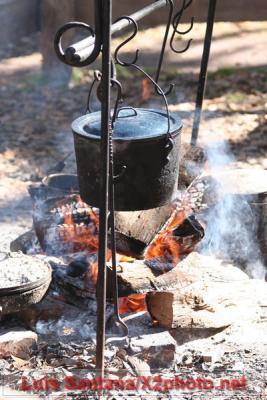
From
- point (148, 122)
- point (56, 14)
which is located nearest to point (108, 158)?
point (148, 122)

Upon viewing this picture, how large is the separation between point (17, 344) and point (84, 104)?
4902 millimetres

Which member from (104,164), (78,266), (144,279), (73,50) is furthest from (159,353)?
(73,50)

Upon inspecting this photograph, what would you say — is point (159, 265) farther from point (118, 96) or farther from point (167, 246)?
point (118, 96)

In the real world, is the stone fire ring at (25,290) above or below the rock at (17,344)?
above

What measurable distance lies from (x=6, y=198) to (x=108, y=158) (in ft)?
10.4

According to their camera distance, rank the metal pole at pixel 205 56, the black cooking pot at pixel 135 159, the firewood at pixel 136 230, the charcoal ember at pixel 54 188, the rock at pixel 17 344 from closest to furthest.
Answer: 1. the black cooking pot at pixel 135 159
2. the rock at pixel 17 344
3. the firewood at pixel 136 230
4. the metal pole at pixel 205 56
5. the charcoal ember at pixel 54 188

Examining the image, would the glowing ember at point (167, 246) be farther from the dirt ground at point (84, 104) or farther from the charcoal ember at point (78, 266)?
the dirt ground at point (84, 104)

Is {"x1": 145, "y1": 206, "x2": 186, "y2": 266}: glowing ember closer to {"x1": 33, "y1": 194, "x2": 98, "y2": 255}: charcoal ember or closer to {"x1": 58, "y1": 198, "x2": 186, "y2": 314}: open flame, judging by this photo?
{"x1": 58, "y1": 198, "x2": 186, "y2": 314}: open flame

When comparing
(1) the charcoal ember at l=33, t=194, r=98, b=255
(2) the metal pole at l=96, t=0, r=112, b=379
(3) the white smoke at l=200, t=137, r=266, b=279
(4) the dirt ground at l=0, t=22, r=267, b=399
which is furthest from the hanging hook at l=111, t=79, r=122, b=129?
(4) the dirt ground at l=0, t=22, r=267, b=399

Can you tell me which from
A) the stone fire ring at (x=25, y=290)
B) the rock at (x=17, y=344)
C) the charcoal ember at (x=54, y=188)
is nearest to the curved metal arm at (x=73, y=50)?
the stone fire ring at (x=25, y=290)

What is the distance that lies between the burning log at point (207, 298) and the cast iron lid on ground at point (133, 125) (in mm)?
923

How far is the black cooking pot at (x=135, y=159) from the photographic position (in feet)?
10.6

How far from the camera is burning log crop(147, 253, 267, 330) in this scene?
12.2ft

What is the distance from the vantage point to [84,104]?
8.02 m
